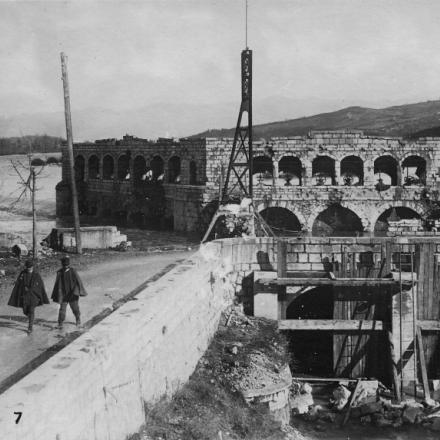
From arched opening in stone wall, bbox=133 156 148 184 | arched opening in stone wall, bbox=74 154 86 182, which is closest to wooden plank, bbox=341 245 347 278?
arched opening in stone wall, bbox=133 156 148 184

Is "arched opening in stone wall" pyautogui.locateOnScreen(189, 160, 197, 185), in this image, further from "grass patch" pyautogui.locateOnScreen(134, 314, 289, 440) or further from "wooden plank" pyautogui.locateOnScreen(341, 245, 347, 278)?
"grass patch" pyautogui.locateOnScreen(134, 314, 289, 440)

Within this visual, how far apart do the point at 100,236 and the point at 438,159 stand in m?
17.8

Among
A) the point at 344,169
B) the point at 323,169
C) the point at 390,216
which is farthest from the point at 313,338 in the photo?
the point at 323,169

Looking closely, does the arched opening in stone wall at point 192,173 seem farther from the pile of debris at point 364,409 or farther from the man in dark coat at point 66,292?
the man in dark coat at point 66,292

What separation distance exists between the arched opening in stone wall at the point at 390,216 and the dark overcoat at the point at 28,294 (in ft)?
74.6

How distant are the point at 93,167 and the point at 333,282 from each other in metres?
29.8

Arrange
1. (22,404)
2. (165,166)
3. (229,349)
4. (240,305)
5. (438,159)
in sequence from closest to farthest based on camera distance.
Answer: (22,404), (229,349), (240,305), (438,159), (165,166)

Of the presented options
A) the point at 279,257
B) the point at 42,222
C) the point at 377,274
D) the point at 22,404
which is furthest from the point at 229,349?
the point at 42,222

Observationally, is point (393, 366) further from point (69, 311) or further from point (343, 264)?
point (69, 311)

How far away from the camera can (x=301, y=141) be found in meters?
29.6

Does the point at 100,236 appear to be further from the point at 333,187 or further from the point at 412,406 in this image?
the point at 333,187

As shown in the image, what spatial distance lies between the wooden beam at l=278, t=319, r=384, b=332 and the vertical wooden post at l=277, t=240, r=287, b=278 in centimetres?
124

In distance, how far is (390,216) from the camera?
2955cm

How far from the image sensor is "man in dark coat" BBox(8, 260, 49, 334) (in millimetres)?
8977
